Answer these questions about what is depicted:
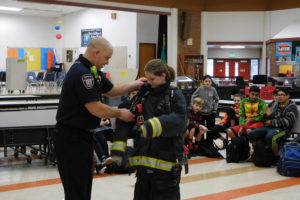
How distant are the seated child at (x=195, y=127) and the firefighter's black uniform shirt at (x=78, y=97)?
Result: 4322 millimetres

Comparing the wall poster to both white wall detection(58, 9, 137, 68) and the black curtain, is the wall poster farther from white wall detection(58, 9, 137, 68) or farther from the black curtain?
the black curtain

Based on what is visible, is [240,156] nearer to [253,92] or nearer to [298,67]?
[253,92]

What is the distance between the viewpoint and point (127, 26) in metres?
18.5

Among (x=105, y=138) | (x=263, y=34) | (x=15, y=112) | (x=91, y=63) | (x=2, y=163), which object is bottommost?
(x=2, y=163)

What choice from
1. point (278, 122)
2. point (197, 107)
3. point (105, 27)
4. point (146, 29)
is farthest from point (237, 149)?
point (105, 27)

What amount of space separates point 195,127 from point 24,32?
19823 millimetres

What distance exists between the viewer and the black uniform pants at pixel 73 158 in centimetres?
307

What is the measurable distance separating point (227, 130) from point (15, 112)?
3628mm

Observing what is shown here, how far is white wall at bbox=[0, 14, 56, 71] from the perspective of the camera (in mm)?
24031

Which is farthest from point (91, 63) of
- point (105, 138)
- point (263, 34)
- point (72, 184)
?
point (263, 34)

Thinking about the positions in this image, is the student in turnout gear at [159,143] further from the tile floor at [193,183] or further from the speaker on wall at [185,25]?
the speaker on wall at [185,25]

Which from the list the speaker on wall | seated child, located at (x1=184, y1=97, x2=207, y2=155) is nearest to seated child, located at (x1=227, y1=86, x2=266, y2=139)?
seated child, located at (x1=184, y1=97, x2=207, y2=155)

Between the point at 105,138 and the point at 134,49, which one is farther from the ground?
the point at 134,49

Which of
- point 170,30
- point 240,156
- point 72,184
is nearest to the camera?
point 72,184
